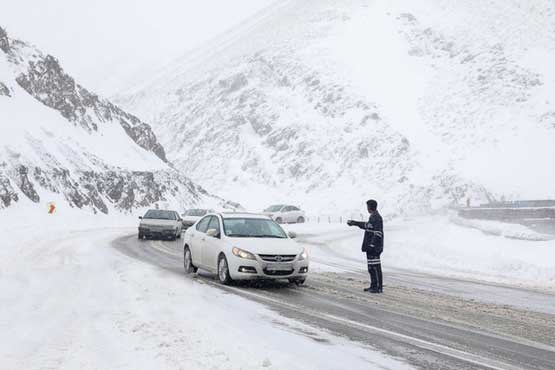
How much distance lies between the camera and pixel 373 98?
83.9m

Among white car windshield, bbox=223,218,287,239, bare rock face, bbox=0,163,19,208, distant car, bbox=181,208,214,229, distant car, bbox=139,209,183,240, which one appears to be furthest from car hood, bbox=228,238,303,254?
bare rock face, bbox=0,163,19,208

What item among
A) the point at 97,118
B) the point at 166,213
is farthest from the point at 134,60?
the point at 166,213

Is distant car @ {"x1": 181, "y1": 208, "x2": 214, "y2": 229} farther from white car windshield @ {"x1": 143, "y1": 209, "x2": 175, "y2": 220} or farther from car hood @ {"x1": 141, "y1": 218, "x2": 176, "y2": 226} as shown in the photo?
car hood @ {"x1": 141, "y1": 218, "x2": 176, "y2": 226}

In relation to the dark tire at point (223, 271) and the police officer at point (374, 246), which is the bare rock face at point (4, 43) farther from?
the police officer at point (374, 246)

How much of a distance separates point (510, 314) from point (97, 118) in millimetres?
55884

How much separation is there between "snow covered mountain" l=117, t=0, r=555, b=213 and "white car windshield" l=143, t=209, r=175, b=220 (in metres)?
44.0

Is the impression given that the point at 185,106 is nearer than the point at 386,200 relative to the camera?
No

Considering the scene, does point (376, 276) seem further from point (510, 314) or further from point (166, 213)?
point (166, 213)

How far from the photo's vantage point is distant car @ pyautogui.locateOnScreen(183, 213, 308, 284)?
1116 cm

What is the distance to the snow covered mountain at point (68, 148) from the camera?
137 feet

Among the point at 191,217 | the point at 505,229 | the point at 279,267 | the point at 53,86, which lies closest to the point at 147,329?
the point at 279,267

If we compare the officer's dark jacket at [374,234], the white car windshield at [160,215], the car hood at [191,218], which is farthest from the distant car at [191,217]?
the officer's dark jacket at [374,234]

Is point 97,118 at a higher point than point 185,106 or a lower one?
lower

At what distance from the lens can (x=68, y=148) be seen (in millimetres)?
49250
